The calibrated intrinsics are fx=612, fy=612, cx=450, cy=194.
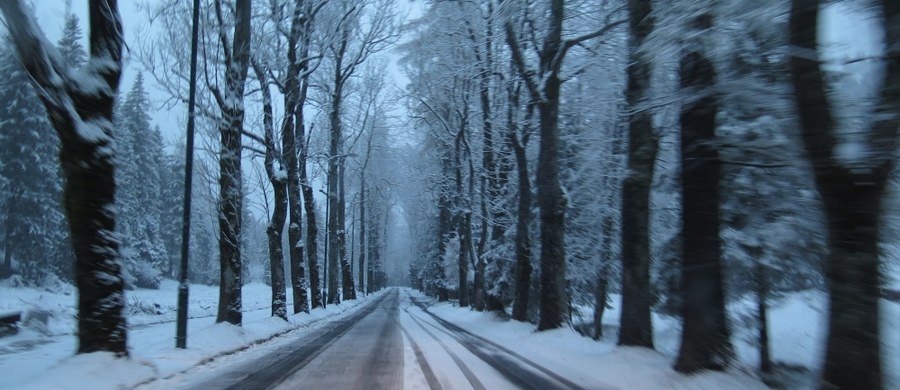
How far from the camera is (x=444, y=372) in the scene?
1027 cm

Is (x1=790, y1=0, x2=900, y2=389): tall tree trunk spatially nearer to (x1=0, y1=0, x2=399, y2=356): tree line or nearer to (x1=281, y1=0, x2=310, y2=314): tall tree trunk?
(x1=0, y1=0, x2=399, y2=356): tree line

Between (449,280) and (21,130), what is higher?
(21,130)

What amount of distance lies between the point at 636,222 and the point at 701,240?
9.65 ft

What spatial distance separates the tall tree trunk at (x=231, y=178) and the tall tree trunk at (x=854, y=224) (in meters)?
14.3

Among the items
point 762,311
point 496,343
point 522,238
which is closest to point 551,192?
point 522,238

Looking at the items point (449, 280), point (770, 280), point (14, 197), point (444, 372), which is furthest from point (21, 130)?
point (770, 280)

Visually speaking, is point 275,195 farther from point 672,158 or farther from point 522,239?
point 672,158

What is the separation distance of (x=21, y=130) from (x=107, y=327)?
34.9m

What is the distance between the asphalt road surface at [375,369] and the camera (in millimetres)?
9070

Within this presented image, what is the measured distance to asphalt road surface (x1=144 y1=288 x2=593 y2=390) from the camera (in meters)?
9.07

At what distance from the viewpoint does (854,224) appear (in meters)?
5.79

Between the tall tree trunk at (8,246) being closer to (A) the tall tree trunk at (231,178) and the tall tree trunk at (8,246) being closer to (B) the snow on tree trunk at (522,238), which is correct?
(A) the tall tree trunk at (231,178)

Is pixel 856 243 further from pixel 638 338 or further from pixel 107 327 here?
pixel 107 327

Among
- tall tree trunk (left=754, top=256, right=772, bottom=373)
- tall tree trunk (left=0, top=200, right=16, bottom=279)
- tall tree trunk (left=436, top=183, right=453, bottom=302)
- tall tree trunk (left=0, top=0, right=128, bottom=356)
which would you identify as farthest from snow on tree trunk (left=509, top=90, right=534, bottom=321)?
tall tree trunk (left=0, top=200, right=16, bottom=279)
